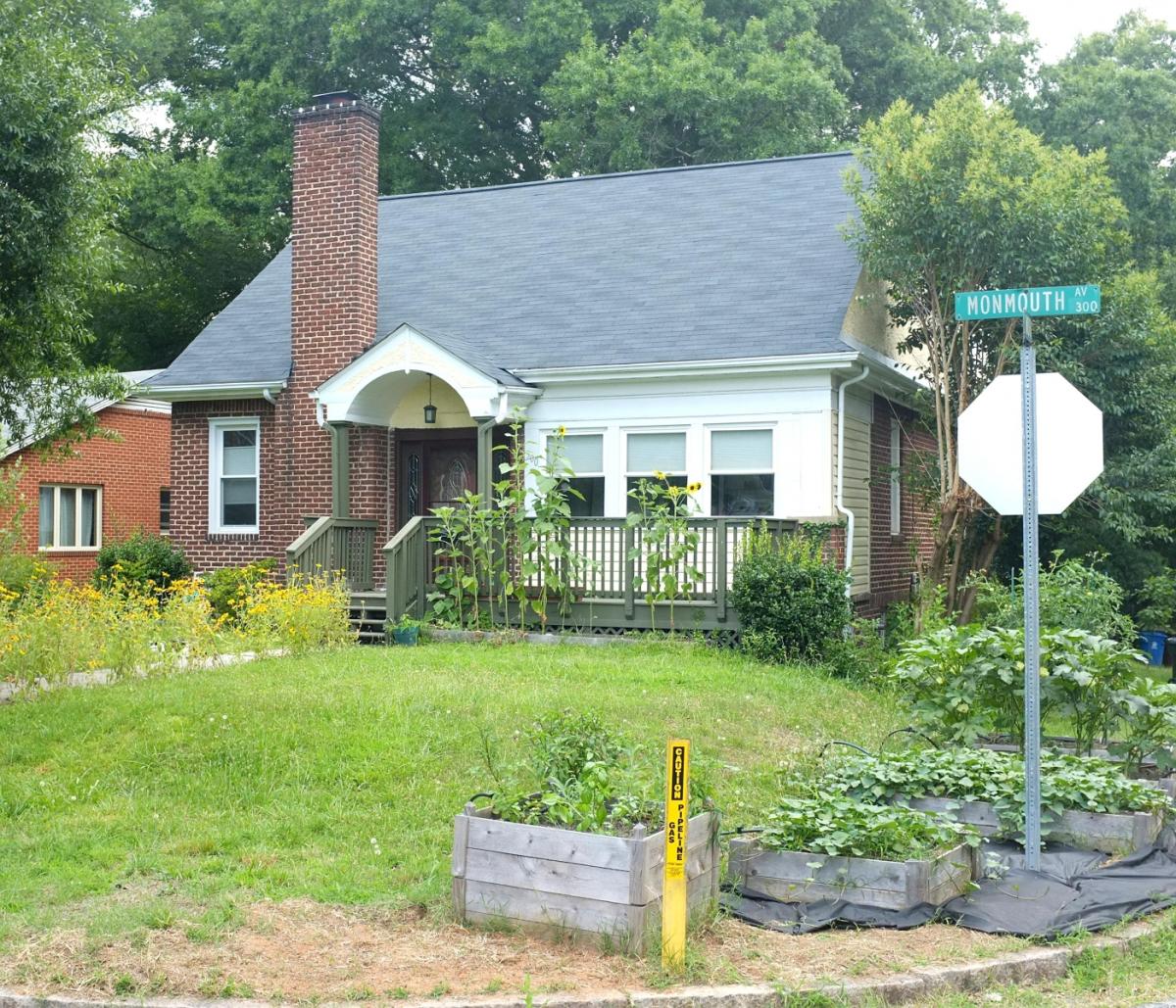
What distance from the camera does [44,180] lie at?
9930 mm

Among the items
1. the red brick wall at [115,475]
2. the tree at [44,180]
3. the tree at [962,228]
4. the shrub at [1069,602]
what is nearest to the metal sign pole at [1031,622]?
the shrub at [1069,602]

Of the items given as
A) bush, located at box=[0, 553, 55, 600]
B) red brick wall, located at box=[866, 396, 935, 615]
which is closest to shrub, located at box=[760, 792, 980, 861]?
red brick wall, located at box=[866, 396, 935, 615]

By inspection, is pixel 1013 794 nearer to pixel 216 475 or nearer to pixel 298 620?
pixel 298 620

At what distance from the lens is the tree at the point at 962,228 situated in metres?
14.8

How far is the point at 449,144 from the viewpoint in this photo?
33.5 m

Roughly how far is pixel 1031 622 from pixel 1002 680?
76.4 inches

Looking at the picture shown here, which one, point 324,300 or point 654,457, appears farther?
point 324,300

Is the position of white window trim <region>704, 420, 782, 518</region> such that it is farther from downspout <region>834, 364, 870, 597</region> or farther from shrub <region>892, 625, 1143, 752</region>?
shrub <region>892, 625, 1143, 752</region>

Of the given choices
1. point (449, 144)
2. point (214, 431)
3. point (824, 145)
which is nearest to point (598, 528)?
point (214, 431)

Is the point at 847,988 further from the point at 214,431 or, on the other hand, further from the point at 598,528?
the point at 214,431

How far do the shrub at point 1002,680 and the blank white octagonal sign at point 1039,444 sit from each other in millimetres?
985

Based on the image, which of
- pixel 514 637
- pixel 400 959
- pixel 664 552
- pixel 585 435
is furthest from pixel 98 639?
pixel 400 959

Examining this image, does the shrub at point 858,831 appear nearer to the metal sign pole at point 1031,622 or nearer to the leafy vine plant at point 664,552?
the metal sign pole at point 1031,622

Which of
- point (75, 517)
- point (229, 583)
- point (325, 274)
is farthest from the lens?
point (75, 517)
